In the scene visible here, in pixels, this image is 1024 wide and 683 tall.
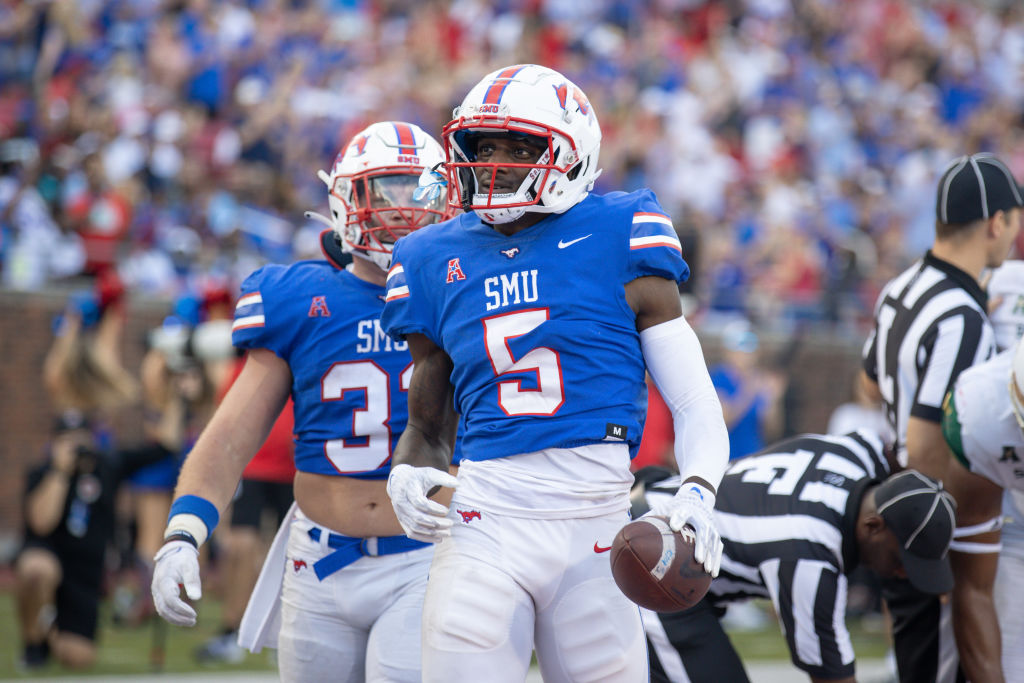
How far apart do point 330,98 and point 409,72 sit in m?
1.02

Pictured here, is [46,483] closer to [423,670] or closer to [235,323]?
[235,323]

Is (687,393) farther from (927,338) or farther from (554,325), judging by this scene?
(927,338)

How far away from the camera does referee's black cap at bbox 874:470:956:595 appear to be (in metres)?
3.63

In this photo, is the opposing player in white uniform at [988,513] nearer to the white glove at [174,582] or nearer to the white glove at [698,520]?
the white glove at [698,520]

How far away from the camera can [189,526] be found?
3.26 meters

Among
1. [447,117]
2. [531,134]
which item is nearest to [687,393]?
[531,134]

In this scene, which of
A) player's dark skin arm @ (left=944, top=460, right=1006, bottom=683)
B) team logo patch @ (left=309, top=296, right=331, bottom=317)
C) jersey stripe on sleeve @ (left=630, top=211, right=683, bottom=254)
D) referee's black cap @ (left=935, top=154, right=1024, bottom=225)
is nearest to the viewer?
jersey stripe on sleeve @ (left=630, top=211, right=683, bottom=254)

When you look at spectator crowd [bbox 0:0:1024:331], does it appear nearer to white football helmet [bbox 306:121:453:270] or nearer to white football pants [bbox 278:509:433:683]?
white football helmet [bbox 306:121:453:270]

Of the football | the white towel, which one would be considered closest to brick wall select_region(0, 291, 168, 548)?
the white towel

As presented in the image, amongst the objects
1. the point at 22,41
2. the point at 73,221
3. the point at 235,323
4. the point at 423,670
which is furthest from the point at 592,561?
the point at 22,41

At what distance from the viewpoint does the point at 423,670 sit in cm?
282

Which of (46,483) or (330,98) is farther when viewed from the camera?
(330,98)

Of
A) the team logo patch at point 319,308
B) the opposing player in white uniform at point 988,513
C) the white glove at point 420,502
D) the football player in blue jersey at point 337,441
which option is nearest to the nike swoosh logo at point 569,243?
the white glove at point 420,502

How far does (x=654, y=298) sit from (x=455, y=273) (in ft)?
1.52
